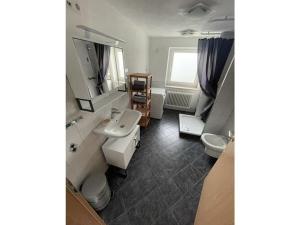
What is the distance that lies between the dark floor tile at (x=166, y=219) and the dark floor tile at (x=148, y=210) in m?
0.04

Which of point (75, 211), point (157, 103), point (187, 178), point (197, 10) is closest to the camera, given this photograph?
point (75, 211)

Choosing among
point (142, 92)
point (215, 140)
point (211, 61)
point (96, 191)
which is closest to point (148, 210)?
point (96, 191)

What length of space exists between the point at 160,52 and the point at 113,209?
11.4 ft

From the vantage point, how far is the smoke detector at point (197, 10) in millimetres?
1276

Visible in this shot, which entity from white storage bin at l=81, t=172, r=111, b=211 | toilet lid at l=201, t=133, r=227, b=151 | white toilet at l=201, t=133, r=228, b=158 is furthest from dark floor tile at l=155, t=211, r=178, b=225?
toilet lid at l=201, t=133, r=227, b=151

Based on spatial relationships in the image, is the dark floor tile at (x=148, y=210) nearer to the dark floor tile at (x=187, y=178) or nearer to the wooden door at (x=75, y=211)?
the dark floor tile at (x=187, y=178)

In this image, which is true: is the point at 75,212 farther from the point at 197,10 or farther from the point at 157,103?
the point at 157,103

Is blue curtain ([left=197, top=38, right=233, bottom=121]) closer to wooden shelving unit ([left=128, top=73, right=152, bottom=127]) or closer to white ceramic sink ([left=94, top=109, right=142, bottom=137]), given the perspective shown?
wooden shelving unit ([left=128, top=73, right=152, bottom=127])

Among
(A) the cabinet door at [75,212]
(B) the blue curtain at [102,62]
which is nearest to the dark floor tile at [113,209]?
(A) the cabinet door at [75,212]

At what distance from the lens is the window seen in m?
3.26

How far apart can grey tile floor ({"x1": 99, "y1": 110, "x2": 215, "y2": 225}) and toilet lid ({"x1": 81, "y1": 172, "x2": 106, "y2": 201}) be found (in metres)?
0.26

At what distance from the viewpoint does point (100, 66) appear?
4.47 ft
